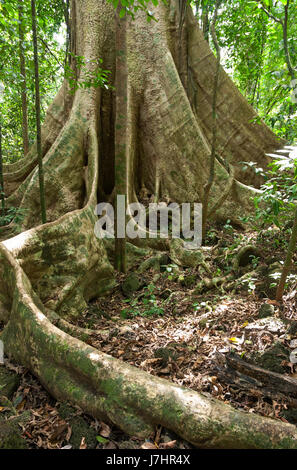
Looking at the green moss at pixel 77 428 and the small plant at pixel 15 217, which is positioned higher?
the small plant at pixel 15 217

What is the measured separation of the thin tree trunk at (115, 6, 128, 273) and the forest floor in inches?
37.2

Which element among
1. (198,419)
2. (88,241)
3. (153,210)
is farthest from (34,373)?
(153,210)

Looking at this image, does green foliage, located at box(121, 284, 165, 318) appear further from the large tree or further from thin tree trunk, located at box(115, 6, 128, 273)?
thin tree trunk, located at box(115, 6, 128, 273)

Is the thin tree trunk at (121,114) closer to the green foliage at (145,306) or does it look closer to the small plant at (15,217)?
the green foliage at (145,306)

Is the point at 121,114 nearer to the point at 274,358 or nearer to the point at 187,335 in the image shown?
the point at 187,335

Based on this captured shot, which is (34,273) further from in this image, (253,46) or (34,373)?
(253,46)

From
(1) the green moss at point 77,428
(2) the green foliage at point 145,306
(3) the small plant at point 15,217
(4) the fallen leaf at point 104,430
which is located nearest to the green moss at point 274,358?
(4) the fallen leaf at point 104,430

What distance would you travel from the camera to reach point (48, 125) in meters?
6.19

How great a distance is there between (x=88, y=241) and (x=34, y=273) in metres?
0.92

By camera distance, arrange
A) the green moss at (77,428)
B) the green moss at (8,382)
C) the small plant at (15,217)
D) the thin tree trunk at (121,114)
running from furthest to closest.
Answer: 1. the small plant at (15,217)
2. the thin tree trunk at (121,114)
3. the green moss at (8,382)
4. the green moss at (77,428)

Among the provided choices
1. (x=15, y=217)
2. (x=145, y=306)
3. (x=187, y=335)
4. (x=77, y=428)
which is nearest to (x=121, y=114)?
(x=15, y=217)

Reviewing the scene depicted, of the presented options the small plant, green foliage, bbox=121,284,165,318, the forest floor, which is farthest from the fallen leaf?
the small plant

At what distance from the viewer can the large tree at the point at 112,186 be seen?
5.92 ft

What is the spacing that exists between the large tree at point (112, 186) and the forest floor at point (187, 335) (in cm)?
14
